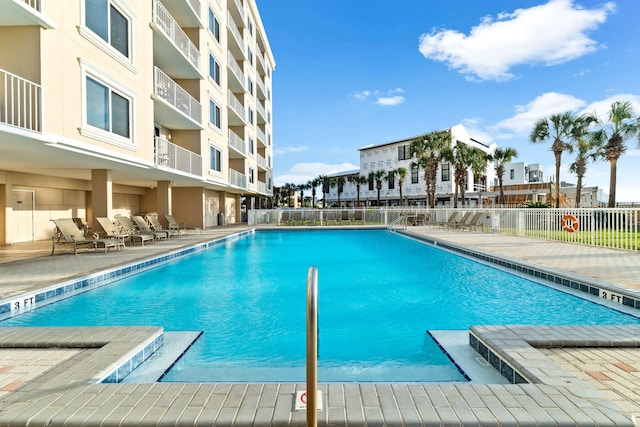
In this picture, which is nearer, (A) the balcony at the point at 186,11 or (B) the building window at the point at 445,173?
(A) the balcony at the point at 186,11

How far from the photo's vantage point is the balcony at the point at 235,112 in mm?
24269

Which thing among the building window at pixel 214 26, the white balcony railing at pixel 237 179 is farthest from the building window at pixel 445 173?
the building window at pixel 214 26

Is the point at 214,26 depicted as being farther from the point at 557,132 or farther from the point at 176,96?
the point at 557,132

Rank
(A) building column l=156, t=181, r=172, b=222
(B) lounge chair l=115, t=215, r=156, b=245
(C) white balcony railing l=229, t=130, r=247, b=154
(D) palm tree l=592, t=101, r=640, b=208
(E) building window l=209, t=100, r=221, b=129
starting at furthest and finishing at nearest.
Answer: (C) white balcony railing l=229, t=130, r=247, b=154 → (D) palm tree l=592, t=101, r=640, b=208 → (E) building window l=209, t=100, r=221, b=129 → (A) building column l=156, t=181, r=172, b=222 → (B) lounge chair l=115, t=215, r=156, b=245

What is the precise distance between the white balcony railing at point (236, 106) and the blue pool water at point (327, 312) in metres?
17.0

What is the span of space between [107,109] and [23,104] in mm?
2810

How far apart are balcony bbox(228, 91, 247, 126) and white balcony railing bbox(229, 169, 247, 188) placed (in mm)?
4212

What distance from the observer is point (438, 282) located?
8.09 m

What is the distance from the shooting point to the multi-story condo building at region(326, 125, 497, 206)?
1892 inches

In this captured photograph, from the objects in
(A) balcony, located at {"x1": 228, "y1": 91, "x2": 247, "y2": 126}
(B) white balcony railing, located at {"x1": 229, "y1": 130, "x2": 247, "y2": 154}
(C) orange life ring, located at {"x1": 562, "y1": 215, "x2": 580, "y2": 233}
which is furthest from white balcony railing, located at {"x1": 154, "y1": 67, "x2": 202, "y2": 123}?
(C) orange life ring, located at {"x1": 562, "y1": 215, "x2": 580, "y2": 233}

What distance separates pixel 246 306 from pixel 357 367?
2939 millimetres

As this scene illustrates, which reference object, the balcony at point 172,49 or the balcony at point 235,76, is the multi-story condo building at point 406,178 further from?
the balcony at point 172,49

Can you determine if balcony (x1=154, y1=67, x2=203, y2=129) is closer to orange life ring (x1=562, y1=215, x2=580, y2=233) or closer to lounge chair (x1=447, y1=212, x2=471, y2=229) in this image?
lounge chair (x1=447, y1=212, x2=471, y2=229)

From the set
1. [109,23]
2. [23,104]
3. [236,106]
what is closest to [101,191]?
[23,104]
